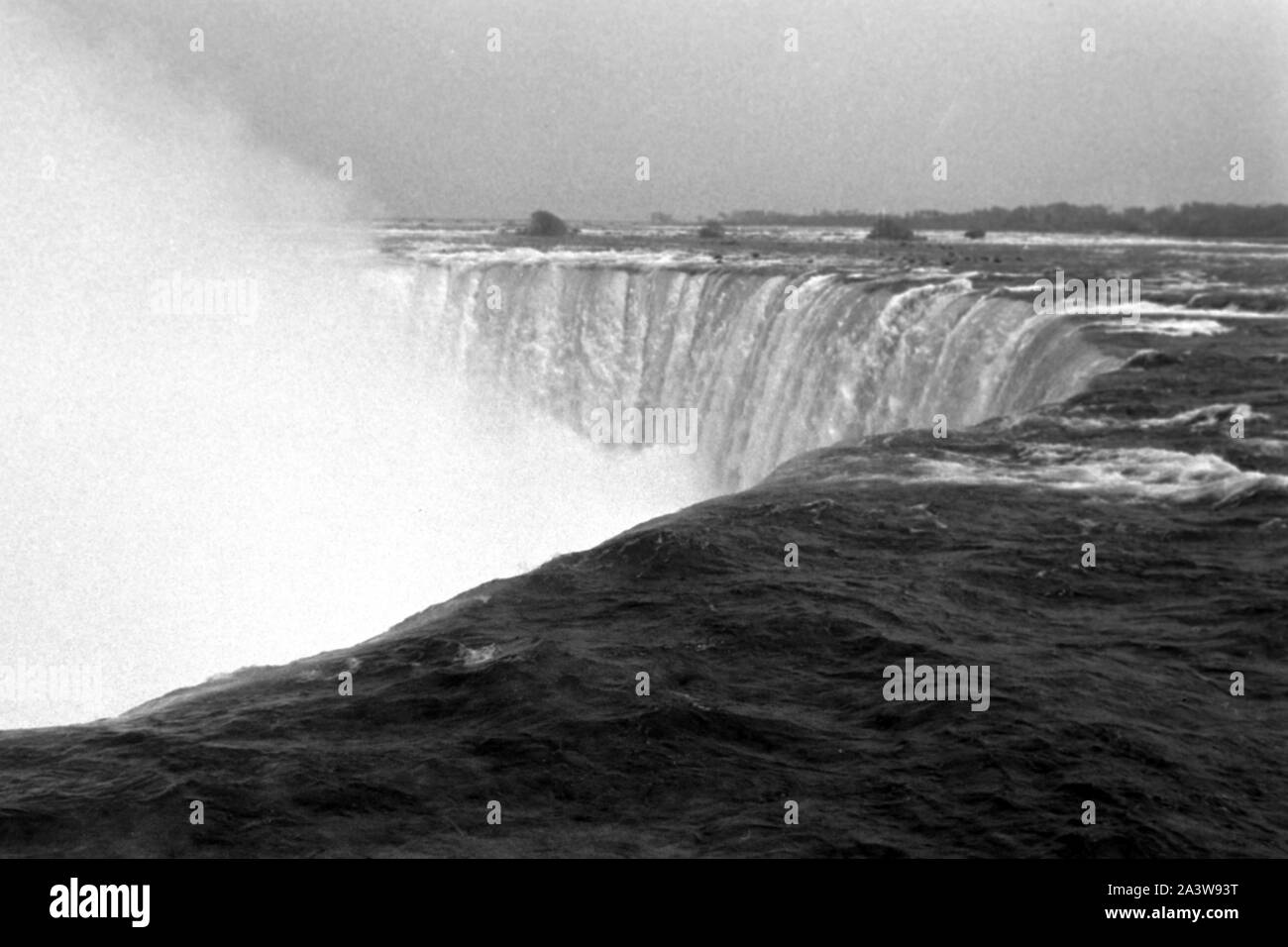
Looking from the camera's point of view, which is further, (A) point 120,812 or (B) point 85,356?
(B) point 85,356

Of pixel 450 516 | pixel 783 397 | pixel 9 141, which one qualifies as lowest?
pixel 450 516

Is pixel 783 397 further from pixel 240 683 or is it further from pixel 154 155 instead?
pixel 240 683
